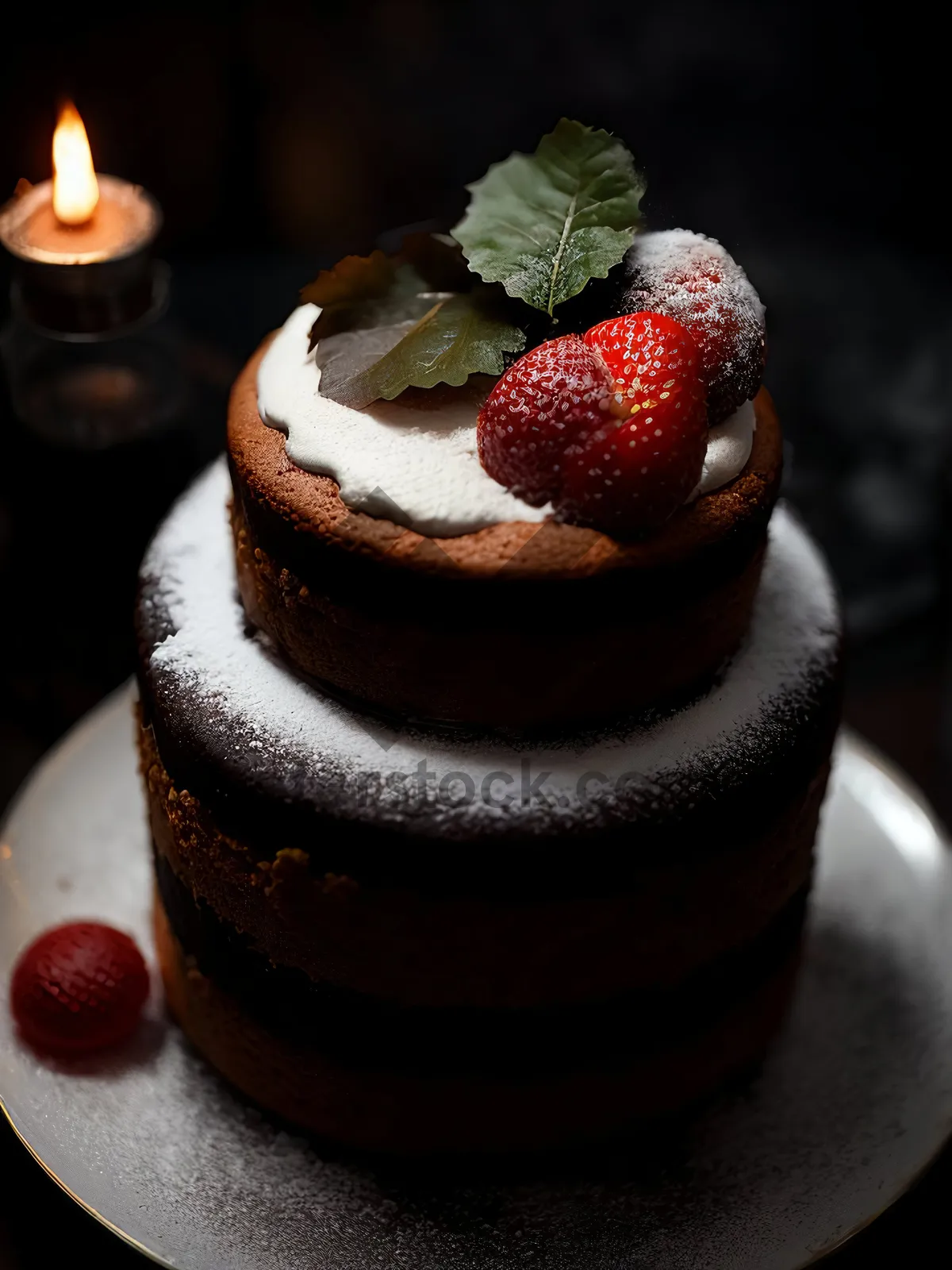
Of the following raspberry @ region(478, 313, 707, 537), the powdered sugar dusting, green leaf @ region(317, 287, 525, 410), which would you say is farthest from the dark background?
raspberry @ region(478, 313, 707, 537)

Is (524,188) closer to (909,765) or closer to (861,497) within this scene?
(909,765)

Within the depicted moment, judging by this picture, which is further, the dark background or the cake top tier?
the dark background

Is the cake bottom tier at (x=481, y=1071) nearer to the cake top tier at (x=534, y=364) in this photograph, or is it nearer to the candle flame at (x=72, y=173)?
the cake top tier at (x=534, y=364)

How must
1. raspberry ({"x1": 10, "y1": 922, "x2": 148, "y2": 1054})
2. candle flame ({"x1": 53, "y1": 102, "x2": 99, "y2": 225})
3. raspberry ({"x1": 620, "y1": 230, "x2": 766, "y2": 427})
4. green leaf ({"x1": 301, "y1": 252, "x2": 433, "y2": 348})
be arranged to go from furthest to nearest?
candle flame ({"x1": 53, "y1": 102, "x2": 99, "y2": 225})
raspberry ({"x1": 10, "y1": 922, "x2": 148, "y2": 1054})
green leaf ({"x1": 301, "y1": 252, "x2": 433, "y2": 348})
raspberry ({"x1": 620, "y1": 230, "x2": 766, "y2": 427})

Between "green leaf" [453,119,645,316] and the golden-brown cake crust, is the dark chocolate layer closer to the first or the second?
the golden-brown cake crust

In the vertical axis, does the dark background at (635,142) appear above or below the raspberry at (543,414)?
below

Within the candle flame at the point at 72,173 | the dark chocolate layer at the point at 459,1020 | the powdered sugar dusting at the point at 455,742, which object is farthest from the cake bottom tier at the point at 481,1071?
the candle flame at the point at 72,173

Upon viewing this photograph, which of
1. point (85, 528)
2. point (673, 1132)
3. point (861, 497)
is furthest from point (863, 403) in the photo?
point (673, 1132)
